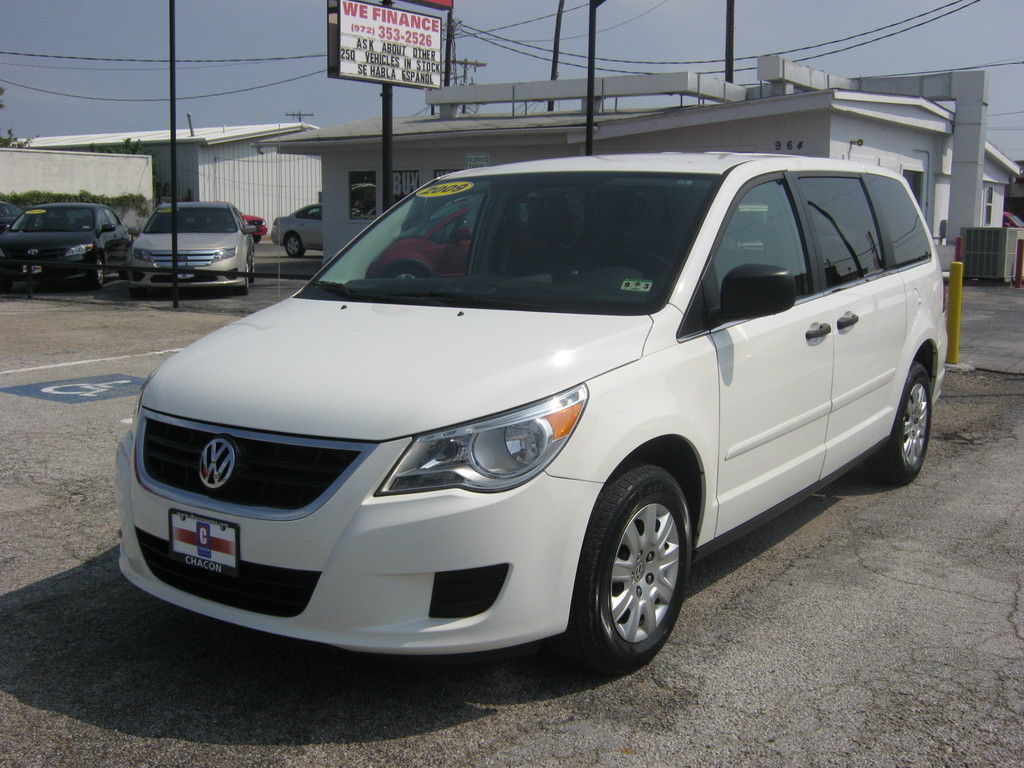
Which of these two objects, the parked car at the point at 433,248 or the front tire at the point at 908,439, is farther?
the front tire at the point at 908,439

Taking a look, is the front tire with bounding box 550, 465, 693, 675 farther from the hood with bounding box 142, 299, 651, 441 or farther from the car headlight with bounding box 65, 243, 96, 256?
the car headlight with bounding box 65, 243, 96, 256

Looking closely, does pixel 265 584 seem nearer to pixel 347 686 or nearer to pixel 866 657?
pixel 347 686

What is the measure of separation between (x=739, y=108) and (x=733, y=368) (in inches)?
639

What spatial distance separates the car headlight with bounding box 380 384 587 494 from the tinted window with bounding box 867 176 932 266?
10.8 feet

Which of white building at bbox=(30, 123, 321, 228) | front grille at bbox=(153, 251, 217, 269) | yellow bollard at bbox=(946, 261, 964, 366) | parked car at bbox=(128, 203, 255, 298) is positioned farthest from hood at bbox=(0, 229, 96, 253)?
white building at bbox=(30, 123, 321, 228)

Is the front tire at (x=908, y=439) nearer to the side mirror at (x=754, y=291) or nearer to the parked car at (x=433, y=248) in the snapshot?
the side mirror at (x=754, y=291)

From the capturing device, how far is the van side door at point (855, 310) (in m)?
4.80

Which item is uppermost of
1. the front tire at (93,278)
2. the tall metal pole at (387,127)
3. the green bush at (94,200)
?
the tall metal pole at (387,127)

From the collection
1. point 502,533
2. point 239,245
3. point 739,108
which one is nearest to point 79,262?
point 239,245

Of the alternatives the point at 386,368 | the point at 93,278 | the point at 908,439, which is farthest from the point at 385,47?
the point at 386,368

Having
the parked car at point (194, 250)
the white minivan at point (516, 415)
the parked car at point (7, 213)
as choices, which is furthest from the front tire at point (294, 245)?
the white minivan at point (516, 415)

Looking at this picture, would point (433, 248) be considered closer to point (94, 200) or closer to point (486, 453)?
point (486, 453)

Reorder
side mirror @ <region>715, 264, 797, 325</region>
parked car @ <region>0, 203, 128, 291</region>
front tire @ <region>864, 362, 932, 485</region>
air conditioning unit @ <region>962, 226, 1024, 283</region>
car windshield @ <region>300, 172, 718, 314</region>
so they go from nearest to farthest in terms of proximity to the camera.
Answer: side mirror @ <region>715, 264, 797, 325</region>, car windshield @ <region>300, 172, 718, 314</region>, front tire @ <region>864, 362, 932, 485</region>, parked car @ <region>0, 203, 128, 291</region>, air conditioning unit @ <region>962, 226, 1024, 283</region>

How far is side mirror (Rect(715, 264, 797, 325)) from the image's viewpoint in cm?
379
